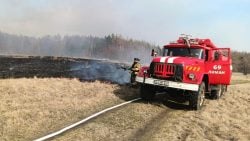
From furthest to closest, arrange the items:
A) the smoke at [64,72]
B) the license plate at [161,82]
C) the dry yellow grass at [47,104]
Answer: the smoke at [64,72]
the license plate at [161,82]
the dry yellow grass at [47,104]

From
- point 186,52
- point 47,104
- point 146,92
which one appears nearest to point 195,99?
point 146,92

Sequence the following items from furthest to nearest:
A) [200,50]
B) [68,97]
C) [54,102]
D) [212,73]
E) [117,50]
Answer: [117,50]
[212,73]
[200,50]
[68,97]
[54,102]

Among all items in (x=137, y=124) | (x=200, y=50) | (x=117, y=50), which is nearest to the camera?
(x=137, y=124)

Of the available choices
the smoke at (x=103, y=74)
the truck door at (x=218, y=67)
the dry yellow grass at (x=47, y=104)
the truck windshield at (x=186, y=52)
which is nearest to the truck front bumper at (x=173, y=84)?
the dry yellow grass at (x=47, y=104)

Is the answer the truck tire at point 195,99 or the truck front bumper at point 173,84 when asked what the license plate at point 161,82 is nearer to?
the truck front bumper at point 173,84

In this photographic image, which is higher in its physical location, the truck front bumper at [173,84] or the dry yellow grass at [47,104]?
the truck front bumper at [173,84]

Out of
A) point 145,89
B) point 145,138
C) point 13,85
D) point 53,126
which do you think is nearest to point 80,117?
point 53,126

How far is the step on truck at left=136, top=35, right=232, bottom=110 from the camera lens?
15938 mm

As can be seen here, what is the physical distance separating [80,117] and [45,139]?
3064 millimetres

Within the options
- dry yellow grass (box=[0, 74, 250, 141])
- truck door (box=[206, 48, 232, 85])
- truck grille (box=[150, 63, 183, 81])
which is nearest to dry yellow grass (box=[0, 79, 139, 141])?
dry yellow grass (box=[0, 74, 250, 141])

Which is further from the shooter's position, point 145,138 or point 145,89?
point 145,89

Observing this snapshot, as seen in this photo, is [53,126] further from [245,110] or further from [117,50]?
[117,50]

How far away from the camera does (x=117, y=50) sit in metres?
153

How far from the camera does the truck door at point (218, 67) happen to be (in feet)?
60.8
